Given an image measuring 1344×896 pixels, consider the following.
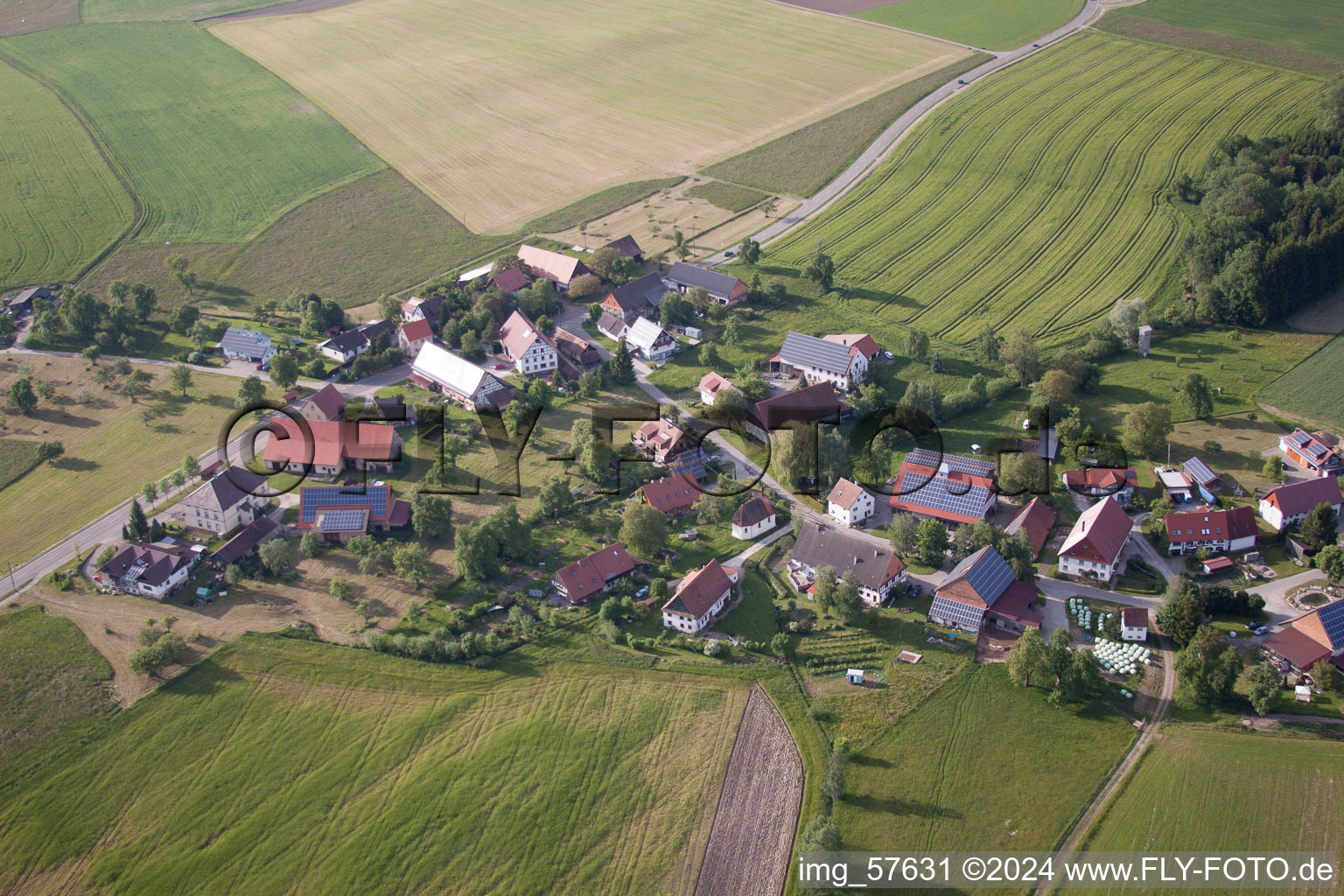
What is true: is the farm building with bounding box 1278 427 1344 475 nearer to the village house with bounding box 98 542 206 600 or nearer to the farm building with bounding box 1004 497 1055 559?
the farm building with bounding box 1004 497 1055 559

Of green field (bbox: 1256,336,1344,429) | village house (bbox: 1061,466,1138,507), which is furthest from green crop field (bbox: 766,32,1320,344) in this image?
village house (bbox: 1061,466,1138,507)

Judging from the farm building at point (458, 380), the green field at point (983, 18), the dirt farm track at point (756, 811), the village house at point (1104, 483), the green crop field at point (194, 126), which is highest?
the green field at point (983, 18)

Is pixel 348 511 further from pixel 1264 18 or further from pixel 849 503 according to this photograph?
pixel 1264 18

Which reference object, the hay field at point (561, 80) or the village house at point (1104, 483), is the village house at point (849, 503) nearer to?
the village house at point (1104, 483)

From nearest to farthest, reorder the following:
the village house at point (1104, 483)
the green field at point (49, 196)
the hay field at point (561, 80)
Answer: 1. the village house at point (1104, 483)
2. the green field at point (49, 196)
3. the hay field at point (561, 80)

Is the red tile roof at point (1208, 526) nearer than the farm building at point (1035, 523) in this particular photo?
Yes

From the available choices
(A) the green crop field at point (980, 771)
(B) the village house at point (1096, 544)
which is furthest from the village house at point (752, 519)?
(B) the village house at point (1096, 544)
